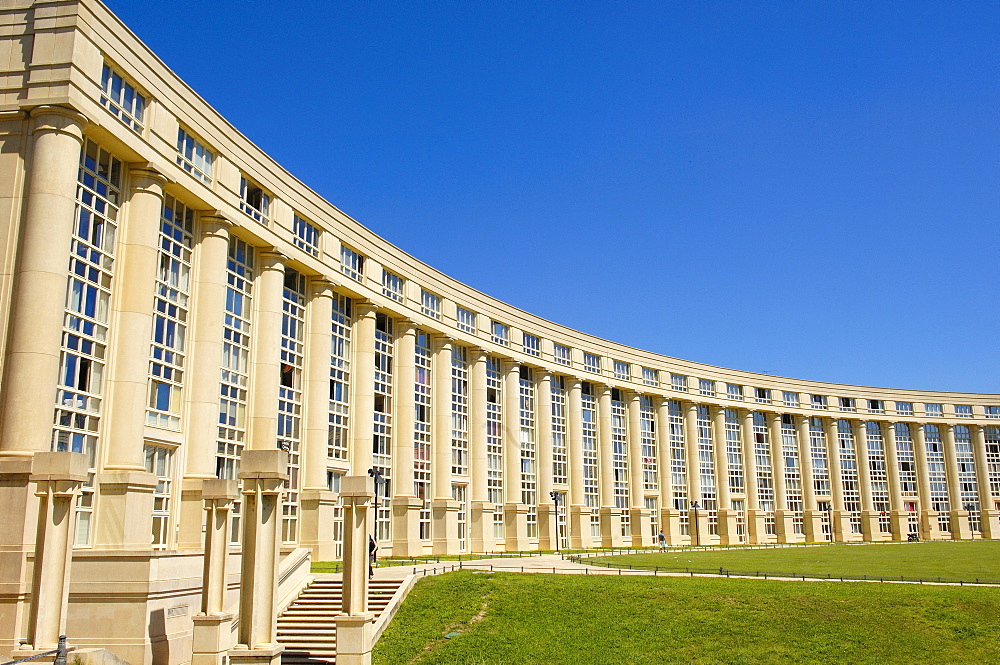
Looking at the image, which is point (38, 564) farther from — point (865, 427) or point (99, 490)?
point (865, 427)

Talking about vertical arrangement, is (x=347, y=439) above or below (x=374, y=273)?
below

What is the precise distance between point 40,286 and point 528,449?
49226 mm

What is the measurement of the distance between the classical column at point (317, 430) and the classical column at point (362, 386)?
8.95 ft

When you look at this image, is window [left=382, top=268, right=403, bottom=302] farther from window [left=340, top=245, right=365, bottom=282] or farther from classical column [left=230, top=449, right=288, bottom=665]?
classical column [left=230, top=449, right=288, bottom=665]

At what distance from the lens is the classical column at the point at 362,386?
5272 cm

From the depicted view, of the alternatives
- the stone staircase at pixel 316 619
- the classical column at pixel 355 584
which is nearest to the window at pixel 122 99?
the classical column at pixel 355 584

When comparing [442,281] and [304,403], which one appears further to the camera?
[442,281]

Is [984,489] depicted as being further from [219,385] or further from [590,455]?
[219,385]

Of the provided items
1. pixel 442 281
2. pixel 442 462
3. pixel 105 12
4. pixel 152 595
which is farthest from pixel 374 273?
pixel 152 595

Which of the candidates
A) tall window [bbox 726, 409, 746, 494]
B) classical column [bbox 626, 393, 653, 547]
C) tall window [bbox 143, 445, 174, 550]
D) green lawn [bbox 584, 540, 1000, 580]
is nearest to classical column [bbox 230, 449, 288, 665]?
tall window [bbox 143, 445, 174, 550]

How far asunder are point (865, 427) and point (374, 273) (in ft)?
247

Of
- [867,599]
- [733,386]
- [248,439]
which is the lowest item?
[867,599]

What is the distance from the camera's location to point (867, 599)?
30484 millimetres

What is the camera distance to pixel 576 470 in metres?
77.2
